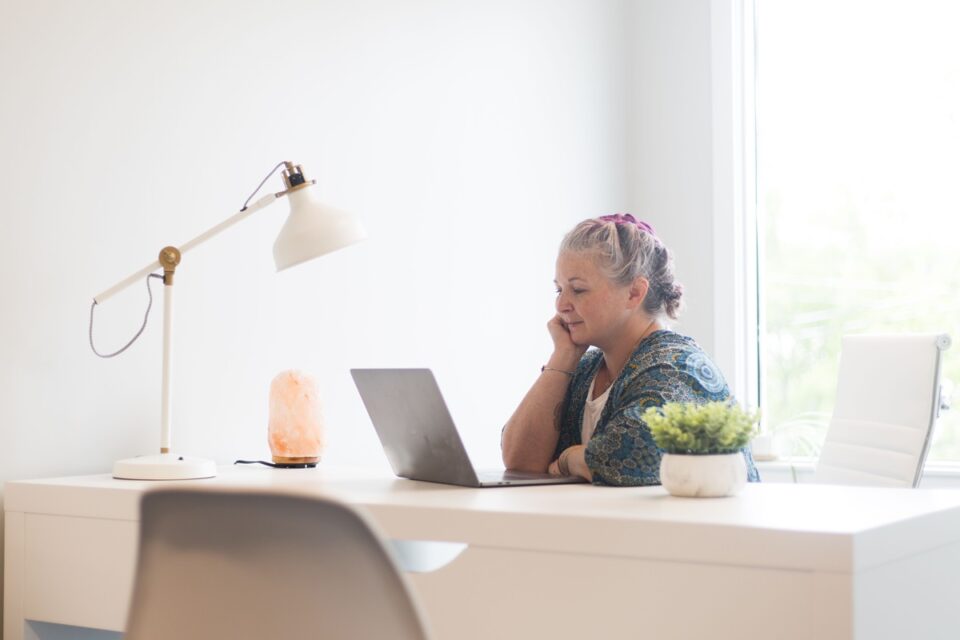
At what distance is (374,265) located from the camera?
108 inches

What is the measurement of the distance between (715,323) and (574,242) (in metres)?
1.56

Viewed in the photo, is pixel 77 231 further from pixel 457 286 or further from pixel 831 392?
pixel 831 392

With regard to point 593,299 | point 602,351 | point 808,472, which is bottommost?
point 808,472

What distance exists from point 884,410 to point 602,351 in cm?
71

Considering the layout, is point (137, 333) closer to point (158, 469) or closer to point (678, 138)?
point (158, 469)

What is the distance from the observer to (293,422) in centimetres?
220

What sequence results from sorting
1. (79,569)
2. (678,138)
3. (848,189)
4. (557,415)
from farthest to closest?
(678,138), (848,189), (557,415), (79,569)

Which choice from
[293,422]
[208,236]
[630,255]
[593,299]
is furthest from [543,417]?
[208,236]

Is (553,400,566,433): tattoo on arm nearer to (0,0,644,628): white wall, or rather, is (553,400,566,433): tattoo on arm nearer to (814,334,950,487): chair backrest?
(0,0,644,628): white wall

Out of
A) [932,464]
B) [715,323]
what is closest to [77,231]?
[715,323]

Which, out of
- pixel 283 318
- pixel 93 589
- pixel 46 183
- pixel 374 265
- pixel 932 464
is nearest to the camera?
pixel 93 589

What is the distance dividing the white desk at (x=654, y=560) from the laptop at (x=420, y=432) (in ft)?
0.17

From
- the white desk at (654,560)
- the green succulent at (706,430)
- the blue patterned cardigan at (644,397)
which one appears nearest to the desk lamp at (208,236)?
the white desk at (654,560)

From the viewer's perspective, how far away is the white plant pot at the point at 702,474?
1.60 meters
